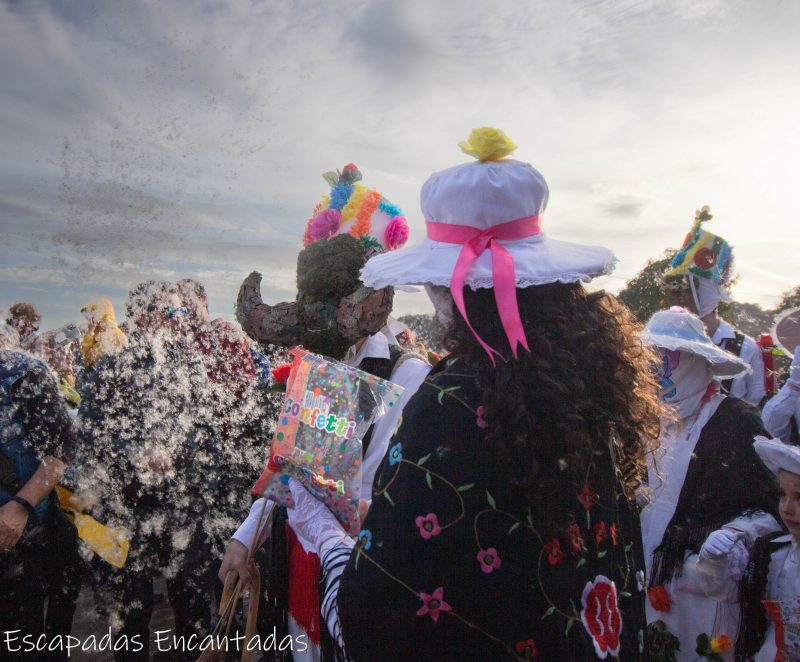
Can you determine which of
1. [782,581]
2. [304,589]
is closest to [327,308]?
[304,589]

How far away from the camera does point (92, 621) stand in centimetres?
485

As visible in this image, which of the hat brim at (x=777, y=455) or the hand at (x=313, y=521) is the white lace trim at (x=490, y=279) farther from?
the hat brim at (x=777, y=455)

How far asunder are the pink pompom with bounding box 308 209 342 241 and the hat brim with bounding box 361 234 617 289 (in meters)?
1.41

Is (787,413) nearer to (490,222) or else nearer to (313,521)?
(490,222)

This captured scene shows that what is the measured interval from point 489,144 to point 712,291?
15.4 ft

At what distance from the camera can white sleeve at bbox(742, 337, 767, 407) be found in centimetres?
534

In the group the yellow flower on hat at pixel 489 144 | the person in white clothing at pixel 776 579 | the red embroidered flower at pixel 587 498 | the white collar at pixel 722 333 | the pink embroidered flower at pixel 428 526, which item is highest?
the yellow flower on hat at pixel 489 144

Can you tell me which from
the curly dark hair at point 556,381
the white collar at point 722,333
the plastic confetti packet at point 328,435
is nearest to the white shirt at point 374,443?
the plastic confetti packet at point 328,435

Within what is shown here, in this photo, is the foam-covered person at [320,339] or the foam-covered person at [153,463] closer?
the foam-covered person at [320,339]

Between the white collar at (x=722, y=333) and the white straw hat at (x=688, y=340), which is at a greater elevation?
the white collar at (x=722, y=333)

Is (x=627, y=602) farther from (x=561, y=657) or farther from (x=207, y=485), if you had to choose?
(x=207, y=485)

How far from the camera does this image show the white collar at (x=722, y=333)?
5.33 m

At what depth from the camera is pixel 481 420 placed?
137 cm

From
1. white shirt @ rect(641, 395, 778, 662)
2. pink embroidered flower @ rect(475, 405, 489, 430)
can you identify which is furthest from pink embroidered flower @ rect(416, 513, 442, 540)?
white shirt @ rect(641, 395, 778, 662)
